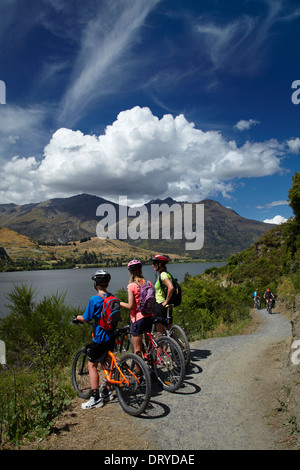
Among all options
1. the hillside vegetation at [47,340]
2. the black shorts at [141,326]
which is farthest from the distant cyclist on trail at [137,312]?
the hillside vegetation at [47,340]

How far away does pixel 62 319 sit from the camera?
35.6 ft

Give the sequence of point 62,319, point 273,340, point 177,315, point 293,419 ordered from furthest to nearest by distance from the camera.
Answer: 1. point 177,315
2. point 62,319
3. point 273,340
4. point 293,419

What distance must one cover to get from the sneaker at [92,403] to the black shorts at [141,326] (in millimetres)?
1270

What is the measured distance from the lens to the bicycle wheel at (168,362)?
18.3ft

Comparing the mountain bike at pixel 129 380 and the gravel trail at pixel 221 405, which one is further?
the mountain bike at pixel 129 380

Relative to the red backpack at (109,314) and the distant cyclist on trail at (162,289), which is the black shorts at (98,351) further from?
the distant cyclist on trail at (162,289)

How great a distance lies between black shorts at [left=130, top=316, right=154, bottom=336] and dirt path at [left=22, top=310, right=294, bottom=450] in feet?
3.87

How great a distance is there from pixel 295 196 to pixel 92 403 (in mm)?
26775

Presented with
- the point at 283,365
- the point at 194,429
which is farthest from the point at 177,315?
the point at 194,429

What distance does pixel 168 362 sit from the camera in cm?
564

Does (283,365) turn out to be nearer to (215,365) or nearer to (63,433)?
(215,365)

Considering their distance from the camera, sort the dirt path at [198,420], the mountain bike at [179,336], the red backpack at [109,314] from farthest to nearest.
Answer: the mountain bike at [179,336]
the red backpack at [109,314]
the dirt path at [198,420]

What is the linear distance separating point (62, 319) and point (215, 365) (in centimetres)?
611

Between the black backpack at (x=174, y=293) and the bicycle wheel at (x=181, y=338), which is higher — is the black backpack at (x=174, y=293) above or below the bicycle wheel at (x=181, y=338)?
above
